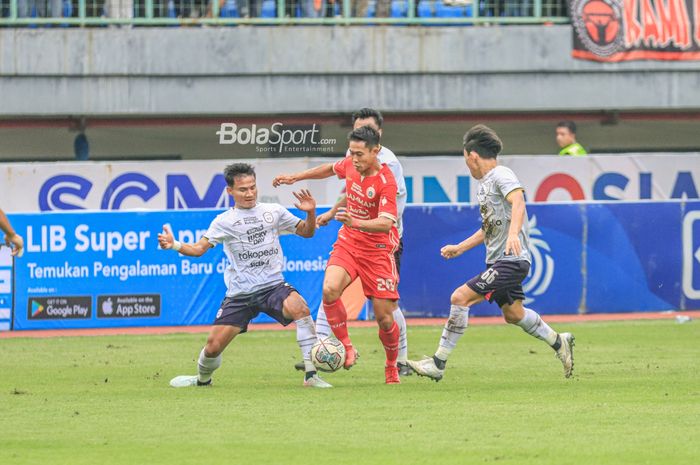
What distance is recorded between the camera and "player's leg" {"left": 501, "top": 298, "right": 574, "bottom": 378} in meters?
11.2

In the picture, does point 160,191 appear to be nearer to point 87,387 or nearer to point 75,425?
point 87,387

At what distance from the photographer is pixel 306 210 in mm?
10625

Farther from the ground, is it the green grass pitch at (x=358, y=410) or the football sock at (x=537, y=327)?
the football sock at (x=537, y=327)

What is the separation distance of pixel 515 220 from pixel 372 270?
4.00 feet

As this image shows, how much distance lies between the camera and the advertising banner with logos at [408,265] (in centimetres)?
1814

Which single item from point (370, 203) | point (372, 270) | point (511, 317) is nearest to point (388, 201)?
point (370, 203)

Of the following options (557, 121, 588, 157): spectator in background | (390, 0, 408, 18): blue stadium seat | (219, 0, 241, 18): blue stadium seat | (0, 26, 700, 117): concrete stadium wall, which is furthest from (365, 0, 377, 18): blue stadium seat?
(557, 121, 588, 157): spectator in background

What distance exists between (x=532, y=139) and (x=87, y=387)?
17946 mm

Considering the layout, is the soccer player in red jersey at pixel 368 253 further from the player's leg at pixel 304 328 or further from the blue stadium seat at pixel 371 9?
the blue stadium seat at pixel 371 9

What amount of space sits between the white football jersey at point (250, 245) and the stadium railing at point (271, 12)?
1522cm

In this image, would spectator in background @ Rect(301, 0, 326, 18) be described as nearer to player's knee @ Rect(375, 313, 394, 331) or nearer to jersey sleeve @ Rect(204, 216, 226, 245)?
jersey sleeve @ Rect(204, 216, 226, 245)

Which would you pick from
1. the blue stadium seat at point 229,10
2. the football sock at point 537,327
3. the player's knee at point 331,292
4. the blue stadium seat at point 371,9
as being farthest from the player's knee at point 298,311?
the blue stadium seat at point 371,9

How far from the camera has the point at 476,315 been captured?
63.3ft

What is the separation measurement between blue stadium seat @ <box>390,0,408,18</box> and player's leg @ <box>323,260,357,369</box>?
1625 cm
